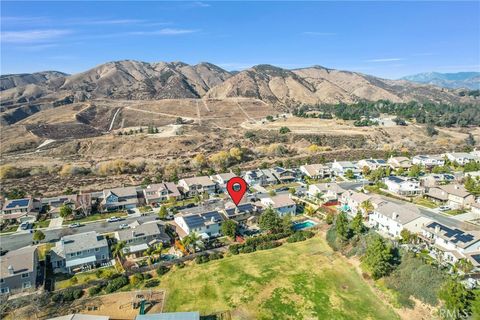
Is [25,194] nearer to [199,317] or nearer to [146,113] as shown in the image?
[199,317]

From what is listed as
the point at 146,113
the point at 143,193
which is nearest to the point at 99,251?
the point at 143,193

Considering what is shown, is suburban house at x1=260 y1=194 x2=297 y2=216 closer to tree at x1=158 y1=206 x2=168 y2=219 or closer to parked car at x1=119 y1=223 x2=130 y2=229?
tree at x1=158 y1=206 x2=168 y2=219

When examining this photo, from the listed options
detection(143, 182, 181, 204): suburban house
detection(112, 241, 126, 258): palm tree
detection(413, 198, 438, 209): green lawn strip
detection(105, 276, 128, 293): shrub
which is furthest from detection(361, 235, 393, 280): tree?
detection(143, 182, 181, 204): suburban house

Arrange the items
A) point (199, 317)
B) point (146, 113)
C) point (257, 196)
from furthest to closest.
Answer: point (146, 113), point (257, 196), point (199, 317)

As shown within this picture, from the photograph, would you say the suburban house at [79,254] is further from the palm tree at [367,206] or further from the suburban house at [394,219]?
the suburban house at [394,219]

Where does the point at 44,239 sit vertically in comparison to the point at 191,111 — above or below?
below
